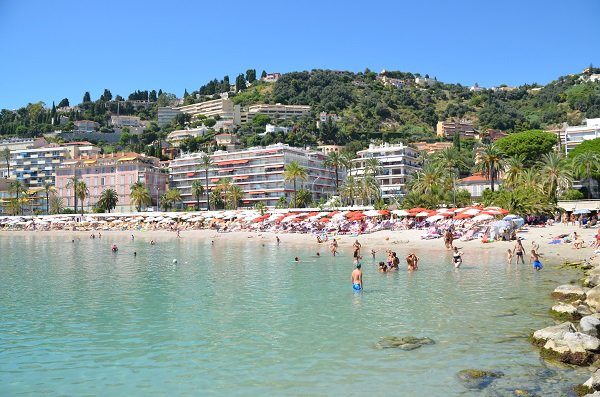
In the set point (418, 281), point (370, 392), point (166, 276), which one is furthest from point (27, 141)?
point (370, 392)

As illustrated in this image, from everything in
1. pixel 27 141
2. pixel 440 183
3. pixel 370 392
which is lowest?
pixel 370 392

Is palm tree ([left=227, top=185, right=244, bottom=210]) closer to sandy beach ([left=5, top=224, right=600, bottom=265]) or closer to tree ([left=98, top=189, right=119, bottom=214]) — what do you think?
tree ([left=98, top=189, right=119, bottom=214])

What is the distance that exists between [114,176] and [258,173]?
114 feet

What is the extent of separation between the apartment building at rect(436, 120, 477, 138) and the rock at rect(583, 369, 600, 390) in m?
178

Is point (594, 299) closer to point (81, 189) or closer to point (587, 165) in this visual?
point (587, 165)

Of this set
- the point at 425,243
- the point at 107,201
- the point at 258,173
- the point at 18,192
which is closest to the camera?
the point at 425,243

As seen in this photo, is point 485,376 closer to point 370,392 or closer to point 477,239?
point 370,392

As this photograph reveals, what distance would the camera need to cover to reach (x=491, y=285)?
931 inches

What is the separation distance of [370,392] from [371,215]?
151 ft

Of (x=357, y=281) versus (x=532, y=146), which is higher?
(x=532, y=146)

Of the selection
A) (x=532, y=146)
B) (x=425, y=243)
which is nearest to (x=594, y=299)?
(x=425, y=243)

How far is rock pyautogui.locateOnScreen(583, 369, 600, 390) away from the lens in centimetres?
1017

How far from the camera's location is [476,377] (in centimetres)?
1145

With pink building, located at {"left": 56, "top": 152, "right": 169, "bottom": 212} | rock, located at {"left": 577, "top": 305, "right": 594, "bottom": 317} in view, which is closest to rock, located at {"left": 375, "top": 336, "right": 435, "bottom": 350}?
rock, located at {"left": 577, "top": 305, "right": 594, "bottom": 317}
